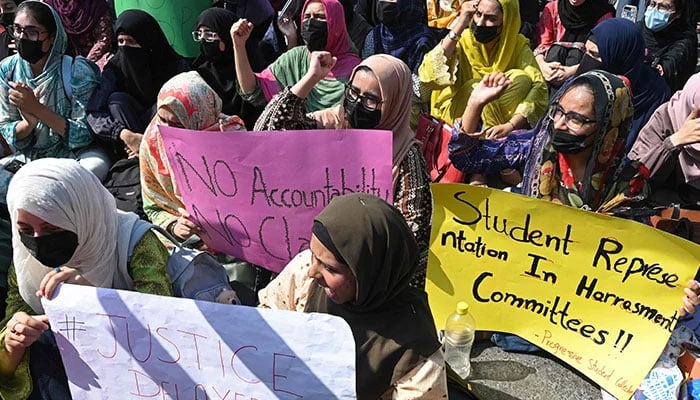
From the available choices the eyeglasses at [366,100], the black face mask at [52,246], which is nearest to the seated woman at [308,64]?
the eyeglasses at [366,100]

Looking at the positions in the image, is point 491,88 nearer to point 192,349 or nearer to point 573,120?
point 573,120

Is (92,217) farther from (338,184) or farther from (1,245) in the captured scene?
(338,184)

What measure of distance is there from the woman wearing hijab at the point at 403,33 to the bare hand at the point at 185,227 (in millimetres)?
2388

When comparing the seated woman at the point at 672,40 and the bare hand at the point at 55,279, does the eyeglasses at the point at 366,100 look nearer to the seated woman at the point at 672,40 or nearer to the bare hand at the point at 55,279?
the bare hand at the point at 55,279

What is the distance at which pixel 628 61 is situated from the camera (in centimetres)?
412

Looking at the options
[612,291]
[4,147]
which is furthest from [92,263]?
[4,147]

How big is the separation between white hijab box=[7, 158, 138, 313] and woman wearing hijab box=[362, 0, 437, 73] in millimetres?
2993

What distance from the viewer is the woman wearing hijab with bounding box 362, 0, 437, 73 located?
4.79 meters

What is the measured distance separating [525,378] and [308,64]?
2.61 metres

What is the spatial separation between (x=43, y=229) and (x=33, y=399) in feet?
2.15

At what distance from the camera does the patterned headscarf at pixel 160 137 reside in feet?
10.6

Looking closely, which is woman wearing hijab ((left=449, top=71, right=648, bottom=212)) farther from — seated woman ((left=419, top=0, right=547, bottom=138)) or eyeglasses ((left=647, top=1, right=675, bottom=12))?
eyeglasses ((left=647, top=1, right=675, bottom=12))

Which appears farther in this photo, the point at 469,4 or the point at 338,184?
the point at 469,4

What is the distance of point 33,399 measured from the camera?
7.44 ft
